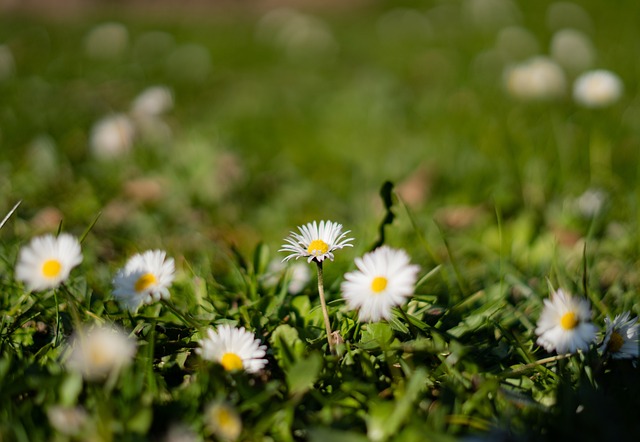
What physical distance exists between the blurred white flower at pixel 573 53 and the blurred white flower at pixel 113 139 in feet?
8.83

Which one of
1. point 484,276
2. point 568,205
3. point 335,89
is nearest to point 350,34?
point 335,89

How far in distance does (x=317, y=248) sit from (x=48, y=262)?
1.91ft

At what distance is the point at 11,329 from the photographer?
4.50 feet

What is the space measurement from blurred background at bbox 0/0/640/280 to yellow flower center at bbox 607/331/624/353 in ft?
1.50

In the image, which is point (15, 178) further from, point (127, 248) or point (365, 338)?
point (365, 338)

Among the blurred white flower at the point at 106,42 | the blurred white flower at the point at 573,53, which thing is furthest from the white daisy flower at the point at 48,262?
the blurred white flower at the point at 106,42

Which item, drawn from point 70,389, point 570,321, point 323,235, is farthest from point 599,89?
point 70,389

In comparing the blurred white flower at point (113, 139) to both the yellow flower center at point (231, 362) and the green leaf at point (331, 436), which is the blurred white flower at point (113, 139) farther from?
the green leaf at point (331, 436)

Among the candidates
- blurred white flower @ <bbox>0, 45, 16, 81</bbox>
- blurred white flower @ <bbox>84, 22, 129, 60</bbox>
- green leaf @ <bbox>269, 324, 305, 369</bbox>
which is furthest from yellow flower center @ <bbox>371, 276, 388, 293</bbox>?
blurred white flower @ <bbox>84, 22, 129, 60</bbox>

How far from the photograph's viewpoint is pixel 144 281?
1343 mm

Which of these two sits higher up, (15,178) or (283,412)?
(15,178)

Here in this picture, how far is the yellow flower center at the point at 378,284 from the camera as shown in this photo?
3.94ft

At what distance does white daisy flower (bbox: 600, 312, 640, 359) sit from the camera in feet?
4.07

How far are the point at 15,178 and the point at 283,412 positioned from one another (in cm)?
178
